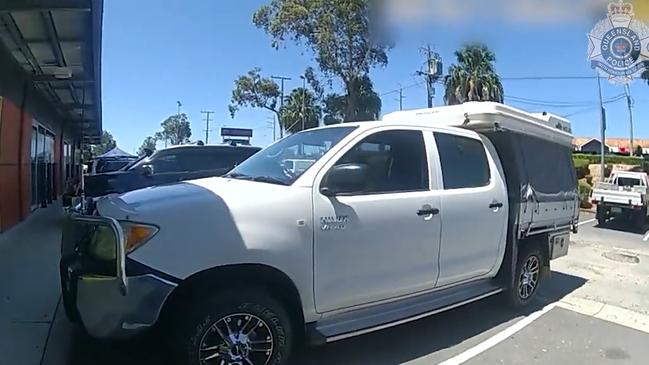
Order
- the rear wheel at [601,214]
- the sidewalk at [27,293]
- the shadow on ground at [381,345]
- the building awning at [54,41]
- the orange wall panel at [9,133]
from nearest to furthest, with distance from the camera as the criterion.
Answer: the shadow on ground at [381,345]
the sidewalk at [27,293]
the building awning at [54,41]
the orange wall panel at [9,133]
the rear wheel at [601,214]

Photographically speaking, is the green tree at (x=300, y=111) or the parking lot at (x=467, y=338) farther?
the green tree at (x=300, y=111)

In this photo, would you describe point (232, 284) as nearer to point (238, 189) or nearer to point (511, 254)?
point (238, 189)

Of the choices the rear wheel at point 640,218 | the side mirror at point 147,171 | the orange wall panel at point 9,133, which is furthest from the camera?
the rear wheel at point 640,218

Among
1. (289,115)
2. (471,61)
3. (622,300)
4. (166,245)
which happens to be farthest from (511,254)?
(289,115)

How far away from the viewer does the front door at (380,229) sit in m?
3.83

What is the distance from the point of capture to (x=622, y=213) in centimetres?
1616

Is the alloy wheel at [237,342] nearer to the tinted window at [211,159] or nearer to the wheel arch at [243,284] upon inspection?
the wheel arch at [243,284]

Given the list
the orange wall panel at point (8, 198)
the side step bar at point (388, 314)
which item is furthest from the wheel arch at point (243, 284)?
the orange wall panel at point (8, 198)

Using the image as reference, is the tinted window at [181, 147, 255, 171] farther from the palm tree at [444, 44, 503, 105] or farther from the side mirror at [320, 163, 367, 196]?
the palm tree at [444, 44, 503, 105]

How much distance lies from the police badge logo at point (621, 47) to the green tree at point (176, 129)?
85951mm

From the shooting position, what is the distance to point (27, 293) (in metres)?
5.81

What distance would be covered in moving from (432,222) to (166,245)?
2305 mm

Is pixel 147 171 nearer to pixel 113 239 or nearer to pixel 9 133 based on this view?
pixel 9 133

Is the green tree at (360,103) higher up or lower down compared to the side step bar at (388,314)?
higher up
